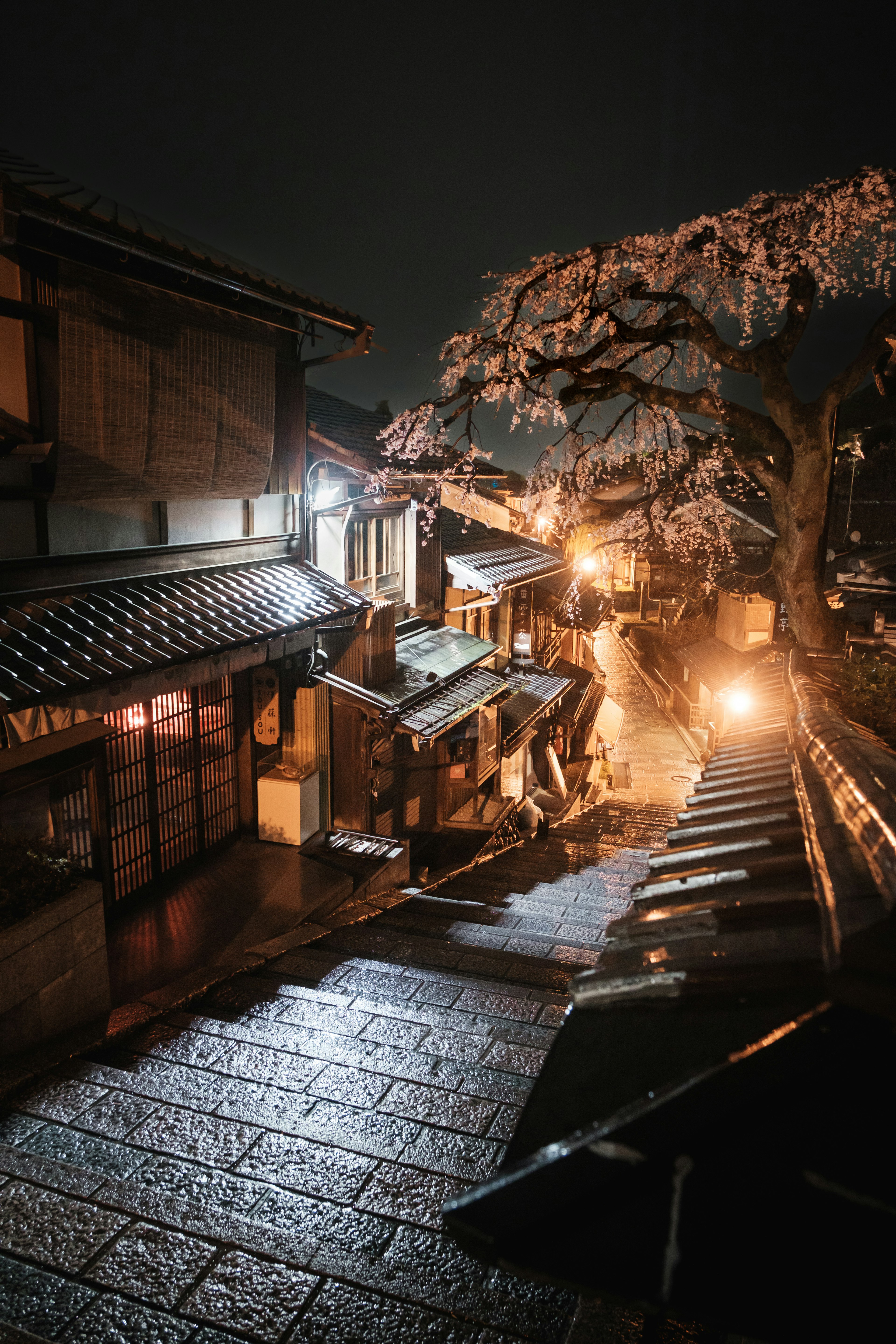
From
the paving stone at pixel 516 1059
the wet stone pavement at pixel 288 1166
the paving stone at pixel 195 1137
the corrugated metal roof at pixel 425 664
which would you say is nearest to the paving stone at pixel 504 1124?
the wet stone pavement at pixel 288 1166

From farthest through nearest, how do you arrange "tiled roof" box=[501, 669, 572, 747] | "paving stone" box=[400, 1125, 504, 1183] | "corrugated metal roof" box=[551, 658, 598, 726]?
"corrugated metal roof" box=[551, 658, 598, 726], "tiled roof" box=[501, 669, 572, 747], "paving stone" box=[400, 1125, 504, 1183]

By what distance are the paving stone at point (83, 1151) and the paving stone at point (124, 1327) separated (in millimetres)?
875

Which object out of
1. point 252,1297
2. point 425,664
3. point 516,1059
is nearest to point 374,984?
point 516,1059

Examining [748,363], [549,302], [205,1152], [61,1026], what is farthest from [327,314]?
[205,1152]

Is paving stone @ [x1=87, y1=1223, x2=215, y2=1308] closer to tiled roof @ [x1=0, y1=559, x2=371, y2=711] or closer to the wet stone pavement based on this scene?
the wet stone pavement

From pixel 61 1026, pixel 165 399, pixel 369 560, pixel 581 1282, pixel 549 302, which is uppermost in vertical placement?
pixel 549 302

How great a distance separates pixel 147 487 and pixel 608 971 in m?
8.41

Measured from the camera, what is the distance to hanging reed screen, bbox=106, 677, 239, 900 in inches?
376

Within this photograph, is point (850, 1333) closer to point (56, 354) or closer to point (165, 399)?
point (56, 354)

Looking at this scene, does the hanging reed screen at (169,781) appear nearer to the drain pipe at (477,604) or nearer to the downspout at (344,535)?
the downspout at (344,535)

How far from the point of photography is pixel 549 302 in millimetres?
13094

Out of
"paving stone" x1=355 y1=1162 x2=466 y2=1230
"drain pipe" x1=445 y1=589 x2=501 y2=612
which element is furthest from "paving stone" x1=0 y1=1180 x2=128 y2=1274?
"drain pipe" x1=445 y1=589 x2=501 y2=612

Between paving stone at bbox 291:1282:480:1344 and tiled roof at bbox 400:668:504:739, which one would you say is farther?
tiled roof at bbox 400:668:504:739

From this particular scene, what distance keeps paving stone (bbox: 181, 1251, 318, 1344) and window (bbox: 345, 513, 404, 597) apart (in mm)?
11958
